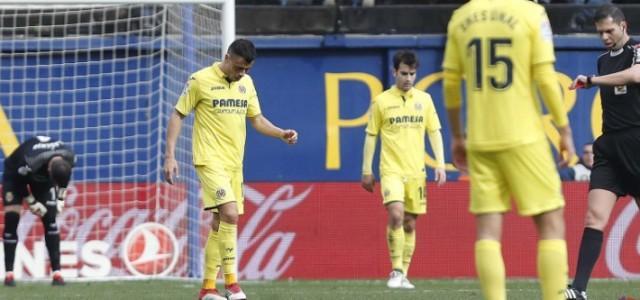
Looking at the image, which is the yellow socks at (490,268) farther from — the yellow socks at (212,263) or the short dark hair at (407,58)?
the short dark hair at (407,58)

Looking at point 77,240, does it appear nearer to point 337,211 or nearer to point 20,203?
point 20,203

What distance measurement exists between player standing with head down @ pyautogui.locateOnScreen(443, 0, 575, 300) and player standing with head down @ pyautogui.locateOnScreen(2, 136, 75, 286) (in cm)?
663

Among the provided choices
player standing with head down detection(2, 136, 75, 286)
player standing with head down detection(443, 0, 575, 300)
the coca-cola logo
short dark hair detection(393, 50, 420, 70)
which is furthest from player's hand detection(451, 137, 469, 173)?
the coca-cola logo

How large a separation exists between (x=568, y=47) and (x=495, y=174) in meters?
11.0

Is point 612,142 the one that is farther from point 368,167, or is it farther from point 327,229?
point 327,229

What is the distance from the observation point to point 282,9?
1778 cm

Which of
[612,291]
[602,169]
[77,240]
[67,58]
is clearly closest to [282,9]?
[67,58]

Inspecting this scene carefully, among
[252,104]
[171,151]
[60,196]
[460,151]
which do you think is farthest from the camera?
[60,196]

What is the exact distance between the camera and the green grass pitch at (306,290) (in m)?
11.0

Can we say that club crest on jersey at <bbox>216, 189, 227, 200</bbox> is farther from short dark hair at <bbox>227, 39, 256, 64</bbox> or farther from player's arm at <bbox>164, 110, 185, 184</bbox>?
short dark hair at <bbox>227, 39, 256, 64</bbox>

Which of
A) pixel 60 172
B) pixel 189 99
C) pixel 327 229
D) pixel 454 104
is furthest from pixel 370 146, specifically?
pixel 454 104

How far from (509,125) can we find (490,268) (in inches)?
29.4

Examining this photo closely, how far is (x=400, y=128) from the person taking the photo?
43.5 ft

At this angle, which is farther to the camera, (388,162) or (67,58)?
(67,58)
